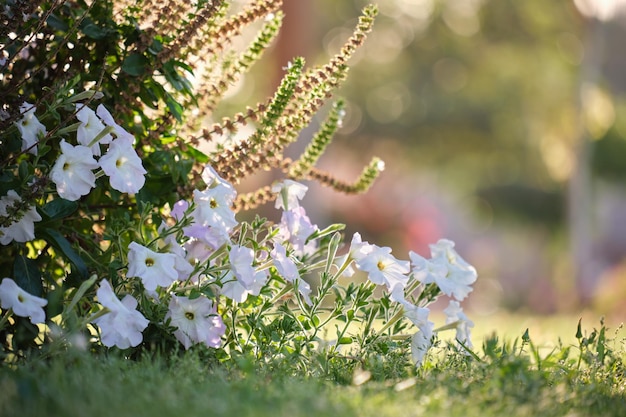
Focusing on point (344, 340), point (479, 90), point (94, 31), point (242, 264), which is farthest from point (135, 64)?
point (479, 90)

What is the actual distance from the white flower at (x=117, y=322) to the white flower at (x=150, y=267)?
71 mm

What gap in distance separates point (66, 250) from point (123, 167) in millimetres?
227

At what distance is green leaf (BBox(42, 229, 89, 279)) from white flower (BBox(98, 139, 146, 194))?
183 millimetres

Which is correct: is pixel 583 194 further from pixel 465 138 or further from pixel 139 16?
pixel 139 16

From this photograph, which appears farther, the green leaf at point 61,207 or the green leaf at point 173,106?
the green leaf at point 173,106

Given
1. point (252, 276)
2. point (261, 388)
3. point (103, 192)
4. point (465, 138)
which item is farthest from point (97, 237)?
point (465, 138)

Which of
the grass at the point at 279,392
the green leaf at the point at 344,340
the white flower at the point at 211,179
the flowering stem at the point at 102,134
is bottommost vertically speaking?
the grass at the point at 279,392

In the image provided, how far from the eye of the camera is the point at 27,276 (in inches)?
78.3

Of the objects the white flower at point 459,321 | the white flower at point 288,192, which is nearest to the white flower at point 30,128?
the white flower at point 288,192

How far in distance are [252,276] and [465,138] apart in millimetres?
15676

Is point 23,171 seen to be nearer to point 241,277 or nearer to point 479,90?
point 241,277

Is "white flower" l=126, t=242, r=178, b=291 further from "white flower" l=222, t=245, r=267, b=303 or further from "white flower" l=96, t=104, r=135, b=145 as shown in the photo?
"white flower" l=96, t=104, r=135, b=145

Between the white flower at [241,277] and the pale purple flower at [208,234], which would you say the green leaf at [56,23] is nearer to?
the pale purple flower at [208,234]

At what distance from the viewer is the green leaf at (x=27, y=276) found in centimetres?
198
